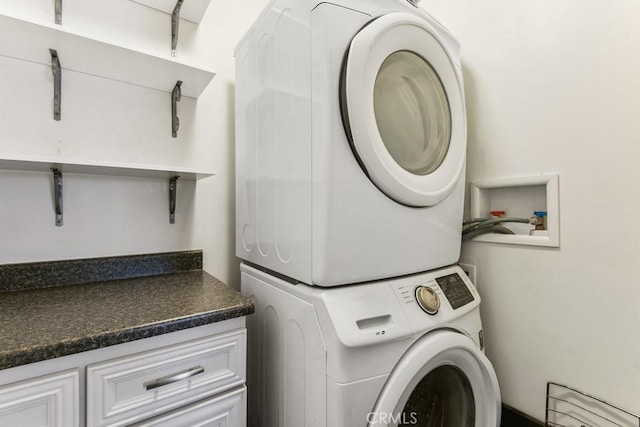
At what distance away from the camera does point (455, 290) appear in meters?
1.10

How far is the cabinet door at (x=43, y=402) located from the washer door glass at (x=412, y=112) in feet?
3.41

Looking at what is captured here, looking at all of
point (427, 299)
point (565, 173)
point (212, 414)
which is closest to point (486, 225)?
point (565, 173)

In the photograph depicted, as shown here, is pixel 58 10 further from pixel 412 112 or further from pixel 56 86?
pixel 412 112

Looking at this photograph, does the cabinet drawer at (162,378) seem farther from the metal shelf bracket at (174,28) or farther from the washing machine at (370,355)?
the metal shelf bracket at (174,28)

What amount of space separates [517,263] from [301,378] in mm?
974

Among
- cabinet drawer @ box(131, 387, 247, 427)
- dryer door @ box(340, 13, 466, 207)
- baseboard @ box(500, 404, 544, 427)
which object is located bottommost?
baseboard @ box(500, 404, 544, 427)

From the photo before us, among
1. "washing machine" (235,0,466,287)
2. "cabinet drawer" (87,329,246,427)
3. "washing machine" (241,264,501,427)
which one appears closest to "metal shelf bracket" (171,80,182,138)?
"washing machine" (235,0,466,287)

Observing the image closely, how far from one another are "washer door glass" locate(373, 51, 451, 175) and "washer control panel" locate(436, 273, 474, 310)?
41 cm

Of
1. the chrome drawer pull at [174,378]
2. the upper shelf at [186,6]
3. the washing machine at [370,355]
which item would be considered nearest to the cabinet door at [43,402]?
the chrome drawer pull at [174,378]

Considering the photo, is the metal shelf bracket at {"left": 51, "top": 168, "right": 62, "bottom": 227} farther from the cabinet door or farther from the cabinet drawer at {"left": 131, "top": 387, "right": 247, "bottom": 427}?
the cabinet drawer at {"left": 131, "top": 387, "right": 247, "bottom": 427}

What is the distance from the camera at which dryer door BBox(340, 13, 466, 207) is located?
829 mm

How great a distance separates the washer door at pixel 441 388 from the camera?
2.70 feet

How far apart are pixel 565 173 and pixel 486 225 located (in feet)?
1.09

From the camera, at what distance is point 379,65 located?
35.3 inches
